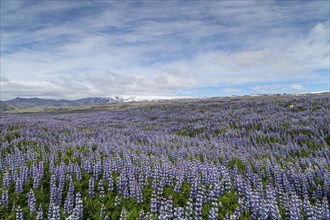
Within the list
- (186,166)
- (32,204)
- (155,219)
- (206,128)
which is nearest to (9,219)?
(32,204)

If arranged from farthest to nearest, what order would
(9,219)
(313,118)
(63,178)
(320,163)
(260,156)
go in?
(313,118) → (260,156) → (320,163) → (63,178) → (9,219)

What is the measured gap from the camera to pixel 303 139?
9.77m

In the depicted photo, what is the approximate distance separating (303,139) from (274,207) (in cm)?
743

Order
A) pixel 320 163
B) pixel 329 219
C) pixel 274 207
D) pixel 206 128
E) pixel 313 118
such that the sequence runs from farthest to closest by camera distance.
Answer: pixel 206 128 → pixel 313 118 → pixel 320 163 → pixel 274 207 → pixel 329 219

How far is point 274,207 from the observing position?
3.71 metres

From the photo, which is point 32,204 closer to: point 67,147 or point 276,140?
point 67,147

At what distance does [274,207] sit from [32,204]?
4604mm

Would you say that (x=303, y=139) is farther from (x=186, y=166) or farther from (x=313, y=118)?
(x=186, y=166)

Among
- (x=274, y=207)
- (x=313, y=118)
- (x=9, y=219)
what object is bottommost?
(x=9, y=219)

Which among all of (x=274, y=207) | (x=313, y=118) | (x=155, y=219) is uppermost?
(x=313, y=118)

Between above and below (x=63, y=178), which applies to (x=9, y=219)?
below

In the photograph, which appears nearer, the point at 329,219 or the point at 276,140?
the point at 329,219

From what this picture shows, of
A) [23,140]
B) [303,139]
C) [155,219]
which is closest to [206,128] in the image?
[303,139]

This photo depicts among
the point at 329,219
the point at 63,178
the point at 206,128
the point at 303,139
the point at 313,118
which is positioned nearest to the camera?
the point at 329,219
